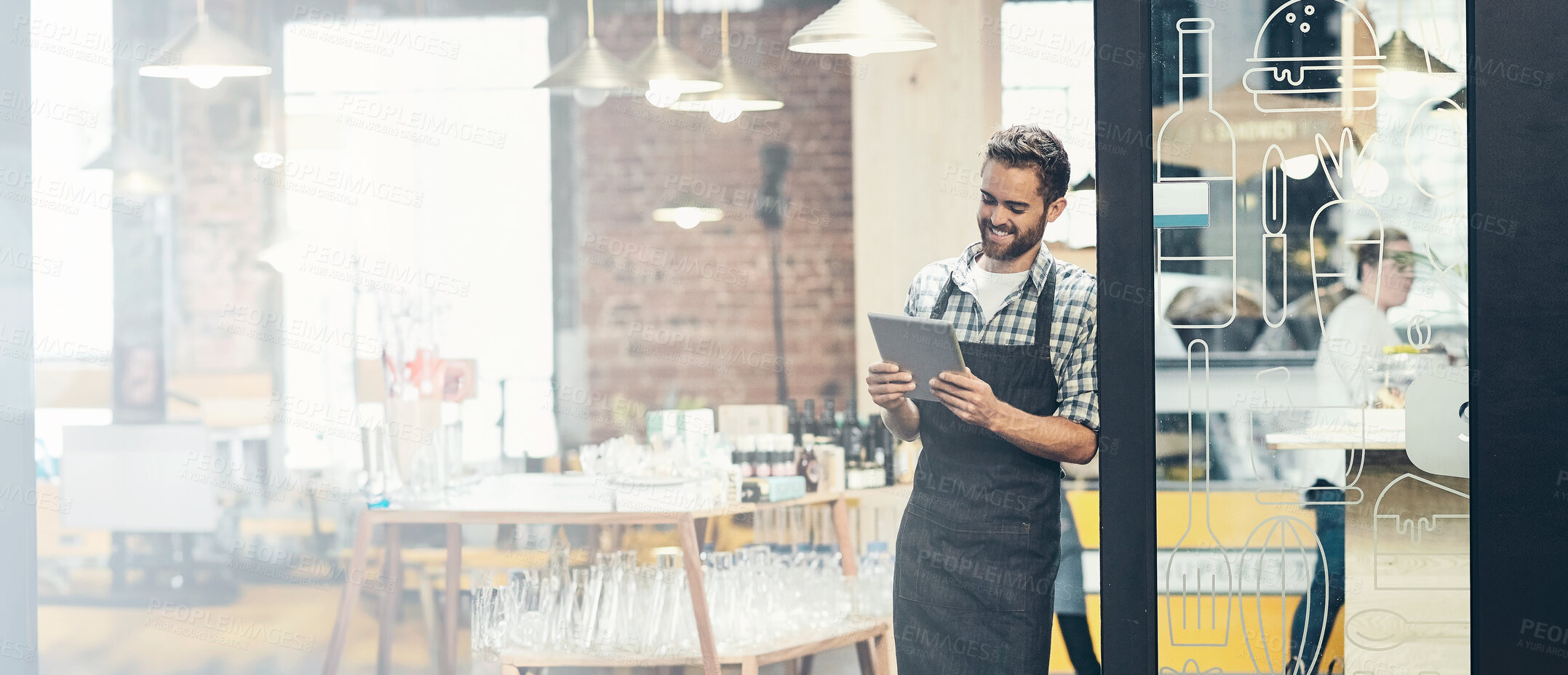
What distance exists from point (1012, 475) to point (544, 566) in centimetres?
273

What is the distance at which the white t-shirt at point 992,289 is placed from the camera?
2.71m

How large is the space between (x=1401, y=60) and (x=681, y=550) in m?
2.20

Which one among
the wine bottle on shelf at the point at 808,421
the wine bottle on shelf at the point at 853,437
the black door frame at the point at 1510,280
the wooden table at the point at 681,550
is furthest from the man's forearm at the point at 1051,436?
the wine bottle on shelf at the point at 808,421

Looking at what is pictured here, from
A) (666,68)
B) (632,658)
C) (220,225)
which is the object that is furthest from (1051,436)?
(220,225)

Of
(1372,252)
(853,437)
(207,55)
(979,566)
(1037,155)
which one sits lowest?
(979,566)

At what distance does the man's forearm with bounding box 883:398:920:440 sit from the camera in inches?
109

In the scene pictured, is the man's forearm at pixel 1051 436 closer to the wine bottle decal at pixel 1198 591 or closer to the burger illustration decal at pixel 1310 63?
the wine bottle decal at pixel 1198 591

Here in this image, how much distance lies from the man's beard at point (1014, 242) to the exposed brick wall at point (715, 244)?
263 cm

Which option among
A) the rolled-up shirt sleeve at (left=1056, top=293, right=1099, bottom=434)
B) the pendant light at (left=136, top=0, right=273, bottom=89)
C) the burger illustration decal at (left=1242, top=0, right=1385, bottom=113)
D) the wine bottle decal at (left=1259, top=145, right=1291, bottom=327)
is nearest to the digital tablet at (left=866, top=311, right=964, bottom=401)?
the rolled-up shirt sleeve at (left=1056, top=293, right=1099, bottom=434)

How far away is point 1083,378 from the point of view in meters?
2.63

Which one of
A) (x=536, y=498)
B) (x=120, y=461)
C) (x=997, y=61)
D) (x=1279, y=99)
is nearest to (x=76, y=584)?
(x=120, y=461)

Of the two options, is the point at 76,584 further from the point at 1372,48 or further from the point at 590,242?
the point at 1372,48

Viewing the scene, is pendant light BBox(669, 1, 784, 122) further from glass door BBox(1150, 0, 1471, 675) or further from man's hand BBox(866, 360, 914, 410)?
glass door BBox(1150, 0, 1471, 675)

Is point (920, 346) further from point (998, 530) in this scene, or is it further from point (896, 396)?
point (998, 530)
